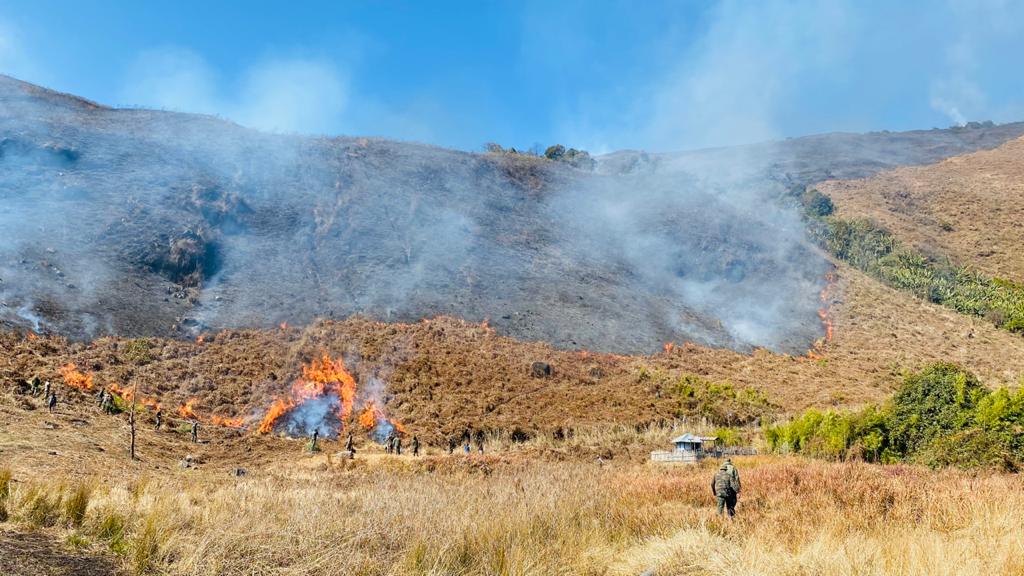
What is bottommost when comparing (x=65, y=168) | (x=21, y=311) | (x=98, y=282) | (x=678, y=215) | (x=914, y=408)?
(x=914, y=408)

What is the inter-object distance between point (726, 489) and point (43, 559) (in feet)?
30.4

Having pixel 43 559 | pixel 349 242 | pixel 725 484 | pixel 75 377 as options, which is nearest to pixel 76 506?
pixel 43 559

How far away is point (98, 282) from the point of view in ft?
123

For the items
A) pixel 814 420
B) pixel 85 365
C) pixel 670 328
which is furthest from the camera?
pixel 670 328

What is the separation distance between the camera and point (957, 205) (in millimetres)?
88000

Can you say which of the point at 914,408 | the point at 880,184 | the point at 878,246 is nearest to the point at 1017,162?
the point at 880,184

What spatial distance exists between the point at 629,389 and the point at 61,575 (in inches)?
1275

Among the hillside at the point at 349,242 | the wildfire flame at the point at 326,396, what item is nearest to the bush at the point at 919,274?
the hillside at the point at 349,242

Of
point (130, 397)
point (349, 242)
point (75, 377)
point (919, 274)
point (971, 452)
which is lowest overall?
point (130, 397)

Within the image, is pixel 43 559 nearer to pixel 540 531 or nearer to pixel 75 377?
pixel 540 531

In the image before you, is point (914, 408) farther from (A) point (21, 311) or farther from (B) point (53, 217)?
(B) point (53, 217)

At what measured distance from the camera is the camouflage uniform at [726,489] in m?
9.96

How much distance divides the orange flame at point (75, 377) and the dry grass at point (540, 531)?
830 inches

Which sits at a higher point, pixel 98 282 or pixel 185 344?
pixel 98 282
